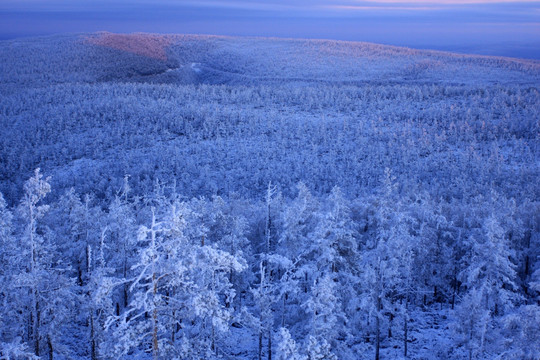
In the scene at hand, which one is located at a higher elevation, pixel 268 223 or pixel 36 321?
pixel 36 321

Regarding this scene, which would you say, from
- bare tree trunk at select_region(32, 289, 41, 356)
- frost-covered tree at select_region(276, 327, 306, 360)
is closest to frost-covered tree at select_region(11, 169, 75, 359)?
bare tree trunk at select_region(32, 289, 41, 356)

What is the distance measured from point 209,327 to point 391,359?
14241 millimetres

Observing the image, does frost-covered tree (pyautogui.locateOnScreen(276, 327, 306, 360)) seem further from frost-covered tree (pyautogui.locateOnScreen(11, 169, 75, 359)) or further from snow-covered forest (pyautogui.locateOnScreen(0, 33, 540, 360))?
frost-covered tree (pyautogui.locateOnScreen(11, 169, 75, 359))

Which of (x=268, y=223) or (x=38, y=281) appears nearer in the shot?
(x=38, y=281)

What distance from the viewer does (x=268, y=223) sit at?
29109 mm

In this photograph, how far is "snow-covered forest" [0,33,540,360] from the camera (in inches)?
477

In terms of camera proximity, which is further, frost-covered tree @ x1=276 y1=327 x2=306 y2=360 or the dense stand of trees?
frost-covered tree @ x1=276 y1=327 x2=306 y2=360

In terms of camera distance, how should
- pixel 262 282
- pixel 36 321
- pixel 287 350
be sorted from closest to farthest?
pixel 287 350 < pixel 36 321 < pixel 262 282

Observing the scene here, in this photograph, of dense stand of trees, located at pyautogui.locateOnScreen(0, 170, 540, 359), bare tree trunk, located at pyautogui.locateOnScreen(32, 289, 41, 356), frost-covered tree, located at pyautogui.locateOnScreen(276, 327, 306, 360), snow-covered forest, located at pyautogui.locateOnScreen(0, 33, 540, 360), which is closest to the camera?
dense stand of trees, located at pyautogui.locateOnScreen(0, 170, 540, 359)

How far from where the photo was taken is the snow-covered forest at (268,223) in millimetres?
12117

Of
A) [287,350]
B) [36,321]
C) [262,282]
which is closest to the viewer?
[287,350]

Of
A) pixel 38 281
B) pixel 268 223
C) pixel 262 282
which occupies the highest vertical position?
pixel 38 281

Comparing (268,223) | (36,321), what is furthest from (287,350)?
(268,223)

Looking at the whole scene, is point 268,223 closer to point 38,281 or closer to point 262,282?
point 262,282
